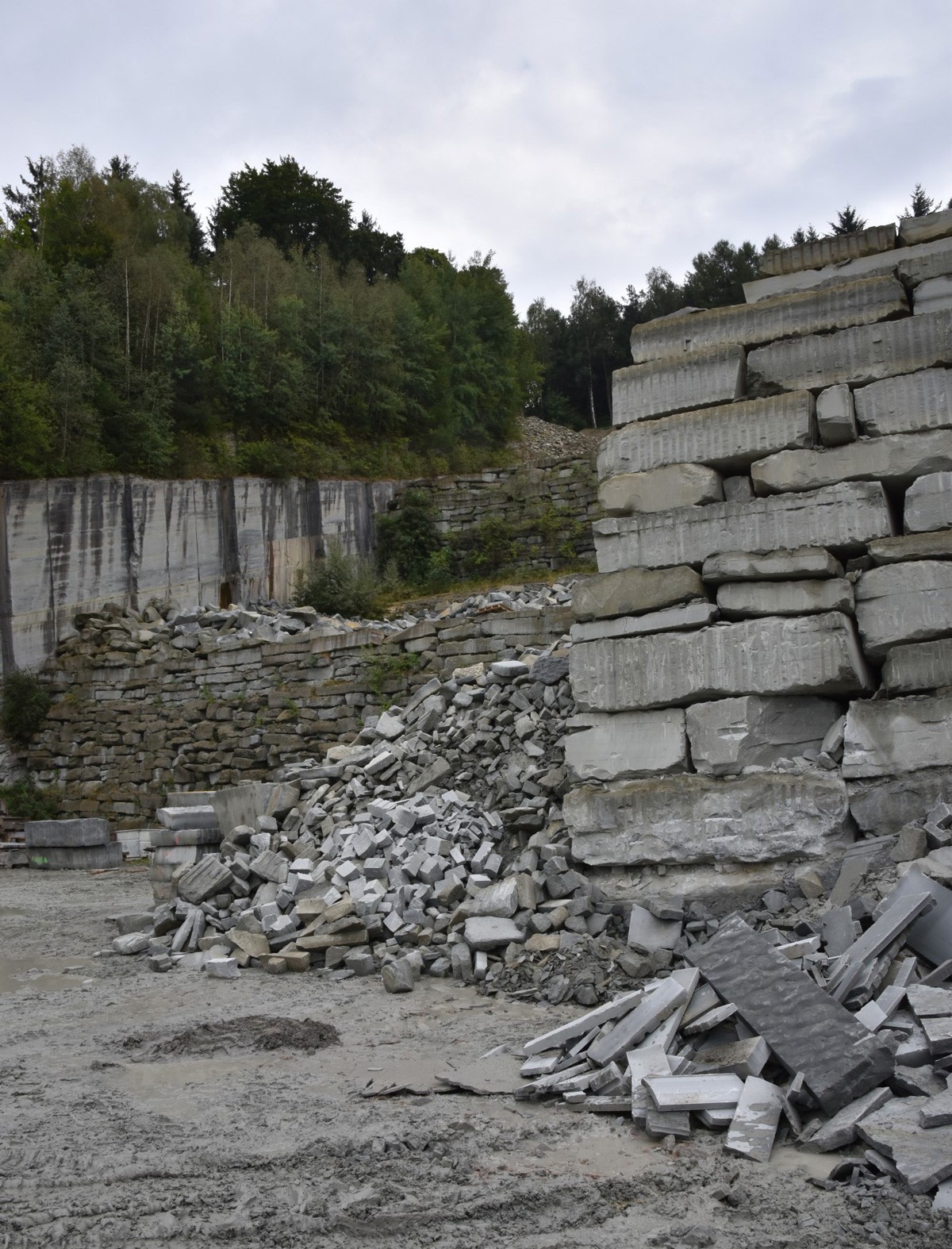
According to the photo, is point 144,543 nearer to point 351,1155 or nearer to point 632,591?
point 632,591

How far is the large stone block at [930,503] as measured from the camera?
5.21 m

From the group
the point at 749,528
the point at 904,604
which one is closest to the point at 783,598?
the point at 749,528

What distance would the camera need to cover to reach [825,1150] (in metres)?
3.21

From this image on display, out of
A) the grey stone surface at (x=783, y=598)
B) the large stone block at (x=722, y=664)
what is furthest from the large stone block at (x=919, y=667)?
the grey stone surface at (x=783, y=598)

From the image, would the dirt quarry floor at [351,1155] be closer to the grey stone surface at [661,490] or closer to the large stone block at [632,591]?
the large stone block at [632,591]

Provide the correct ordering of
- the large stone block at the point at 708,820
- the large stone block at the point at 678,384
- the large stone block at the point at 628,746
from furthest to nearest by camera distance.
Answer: the large stone block at the point at 678,384 → the large stone block at the point at 628,746 → the large stone block at the point at 708,820

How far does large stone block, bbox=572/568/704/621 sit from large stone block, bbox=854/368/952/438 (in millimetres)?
1172

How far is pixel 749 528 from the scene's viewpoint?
5559 mm

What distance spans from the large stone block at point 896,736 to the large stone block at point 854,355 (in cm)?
169

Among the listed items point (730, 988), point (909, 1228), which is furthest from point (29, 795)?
point (909, 1228)

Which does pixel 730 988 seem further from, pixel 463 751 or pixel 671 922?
pixel 463 751

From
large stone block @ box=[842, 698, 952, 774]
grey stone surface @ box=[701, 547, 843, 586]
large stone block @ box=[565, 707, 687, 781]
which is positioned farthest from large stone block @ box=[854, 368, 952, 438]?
large stone block @ box=[565, 707, 687, 781]

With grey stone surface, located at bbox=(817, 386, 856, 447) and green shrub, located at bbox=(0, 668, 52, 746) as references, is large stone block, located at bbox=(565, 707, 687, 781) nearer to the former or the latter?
grey stone surface, located at bbox=(817, 386, 856, 447)

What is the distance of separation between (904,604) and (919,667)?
1.03 ft
